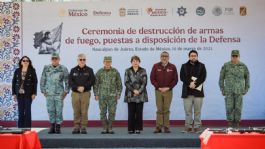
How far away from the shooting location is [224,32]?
10891 millimetres

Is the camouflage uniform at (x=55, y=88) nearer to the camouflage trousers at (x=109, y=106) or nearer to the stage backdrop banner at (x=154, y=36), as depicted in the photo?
the camouflage trousers at (x=109, y=106)

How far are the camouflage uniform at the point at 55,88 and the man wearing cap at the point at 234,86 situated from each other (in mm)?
2879

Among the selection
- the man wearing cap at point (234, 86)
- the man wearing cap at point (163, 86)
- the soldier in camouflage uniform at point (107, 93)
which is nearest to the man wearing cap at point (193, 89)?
the man wearing cap at point (163, 86)

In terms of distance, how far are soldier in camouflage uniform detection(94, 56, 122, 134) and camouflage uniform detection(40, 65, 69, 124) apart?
1.99 feet

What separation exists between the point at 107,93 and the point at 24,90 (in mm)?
1489

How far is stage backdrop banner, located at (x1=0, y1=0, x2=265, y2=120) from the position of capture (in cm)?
1090

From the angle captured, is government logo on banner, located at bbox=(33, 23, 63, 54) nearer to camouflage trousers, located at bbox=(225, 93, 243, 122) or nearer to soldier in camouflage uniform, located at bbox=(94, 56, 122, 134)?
soldier in camouflage uniform, located at bbox=(94, 56, 122, 134)

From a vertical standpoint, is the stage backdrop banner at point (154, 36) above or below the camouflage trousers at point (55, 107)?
above

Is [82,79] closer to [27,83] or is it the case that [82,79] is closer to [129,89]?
[129,89]

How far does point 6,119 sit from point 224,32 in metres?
4.71

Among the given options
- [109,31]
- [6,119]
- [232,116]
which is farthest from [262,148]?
[6,119]

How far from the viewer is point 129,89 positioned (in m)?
9.73

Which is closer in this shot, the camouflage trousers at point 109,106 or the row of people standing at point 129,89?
the row of people standing at point 129,89

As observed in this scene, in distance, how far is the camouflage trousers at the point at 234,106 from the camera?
9695 millimetres
